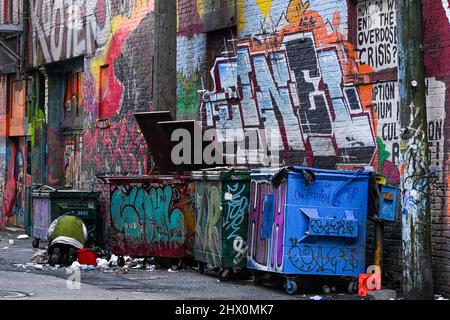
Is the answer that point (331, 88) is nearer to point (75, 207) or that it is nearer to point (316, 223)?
point (316, 223)

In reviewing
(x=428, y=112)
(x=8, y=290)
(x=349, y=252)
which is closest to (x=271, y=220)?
(x=349, y=252)

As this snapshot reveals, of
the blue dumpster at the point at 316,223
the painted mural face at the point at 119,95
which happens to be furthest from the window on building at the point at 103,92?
the blue dumpster at the point at 316,223

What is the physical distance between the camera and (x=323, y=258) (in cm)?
1262

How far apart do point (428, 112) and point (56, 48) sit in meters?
14.4

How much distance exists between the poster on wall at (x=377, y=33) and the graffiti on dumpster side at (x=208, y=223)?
294 centimetres

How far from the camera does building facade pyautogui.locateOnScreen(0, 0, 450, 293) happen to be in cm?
1374

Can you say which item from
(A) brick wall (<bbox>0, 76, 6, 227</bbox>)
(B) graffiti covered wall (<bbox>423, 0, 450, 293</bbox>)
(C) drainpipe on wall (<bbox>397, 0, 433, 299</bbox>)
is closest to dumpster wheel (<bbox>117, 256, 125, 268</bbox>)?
(B) graffiti covered wall (<bbox>423, 0, 450, 293</bbox>)

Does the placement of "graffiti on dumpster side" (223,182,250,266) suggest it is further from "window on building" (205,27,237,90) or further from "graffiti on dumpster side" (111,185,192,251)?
"window on building" (205,27,237,90)

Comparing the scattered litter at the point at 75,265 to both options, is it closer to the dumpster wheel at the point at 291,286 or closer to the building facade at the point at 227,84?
the building facade at the point at 227,84

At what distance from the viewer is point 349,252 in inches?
504

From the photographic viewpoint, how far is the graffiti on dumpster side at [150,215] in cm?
1573

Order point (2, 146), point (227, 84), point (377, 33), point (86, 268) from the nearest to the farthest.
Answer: point (377, 33)
point (86, 268)
point (227, 84)
point (2, 146)

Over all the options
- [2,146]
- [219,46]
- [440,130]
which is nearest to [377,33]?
[440,130]

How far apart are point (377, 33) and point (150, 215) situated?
4717 mm
